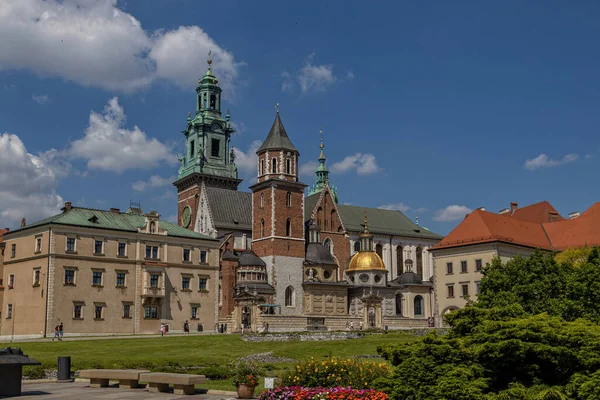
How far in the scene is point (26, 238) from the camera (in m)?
63.9

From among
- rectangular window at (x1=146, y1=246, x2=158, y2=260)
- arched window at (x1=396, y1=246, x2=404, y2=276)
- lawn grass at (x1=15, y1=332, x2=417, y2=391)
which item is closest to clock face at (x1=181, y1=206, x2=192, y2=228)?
arched window at (x1=396, y1=246, x2=404, y2=276)

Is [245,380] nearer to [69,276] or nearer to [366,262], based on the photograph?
[69,276]

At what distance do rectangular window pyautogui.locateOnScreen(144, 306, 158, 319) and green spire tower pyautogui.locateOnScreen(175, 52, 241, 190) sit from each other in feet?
129

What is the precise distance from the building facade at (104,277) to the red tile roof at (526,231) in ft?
84.2

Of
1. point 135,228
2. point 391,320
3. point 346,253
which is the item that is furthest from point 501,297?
point 346,253

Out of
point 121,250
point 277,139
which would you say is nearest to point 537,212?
point 277,139

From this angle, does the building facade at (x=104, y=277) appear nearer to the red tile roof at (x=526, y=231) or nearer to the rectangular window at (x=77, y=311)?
the rectangular window at (x=77, y=311)

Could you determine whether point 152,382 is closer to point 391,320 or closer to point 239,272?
point 239,272

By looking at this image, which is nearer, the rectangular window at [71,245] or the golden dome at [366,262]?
the rectangular window at [71,245]

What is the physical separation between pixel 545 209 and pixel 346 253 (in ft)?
81.6

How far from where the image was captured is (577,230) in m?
79.3

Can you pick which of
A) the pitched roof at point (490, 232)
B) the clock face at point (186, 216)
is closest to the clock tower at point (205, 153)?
the clock face at point (186, 216)

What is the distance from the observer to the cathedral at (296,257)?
77.4 m

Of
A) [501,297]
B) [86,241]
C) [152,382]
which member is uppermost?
[86,241]
